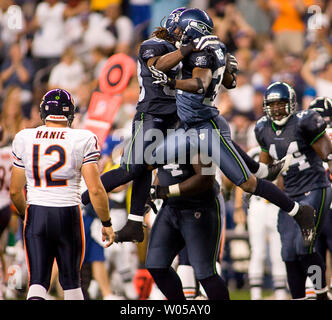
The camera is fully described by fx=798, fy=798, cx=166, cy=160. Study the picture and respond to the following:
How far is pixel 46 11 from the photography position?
13.7 m

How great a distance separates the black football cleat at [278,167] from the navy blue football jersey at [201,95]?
32.8 inches

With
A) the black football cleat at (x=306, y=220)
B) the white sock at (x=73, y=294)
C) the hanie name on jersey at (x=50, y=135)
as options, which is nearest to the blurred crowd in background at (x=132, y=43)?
the black football cleat at (x=306, y=220)

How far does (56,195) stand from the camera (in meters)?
6.06

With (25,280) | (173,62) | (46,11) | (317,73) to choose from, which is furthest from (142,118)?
(46,11)

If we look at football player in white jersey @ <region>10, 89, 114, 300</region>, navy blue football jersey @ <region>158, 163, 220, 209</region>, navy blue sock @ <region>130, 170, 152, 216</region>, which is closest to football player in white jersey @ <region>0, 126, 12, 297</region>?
navy blue sock @ <region>130, 170, 152, 216</region>

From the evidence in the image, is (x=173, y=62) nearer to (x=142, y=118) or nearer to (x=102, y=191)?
(x=142, y=118)

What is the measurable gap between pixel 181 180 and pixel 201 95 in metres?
0.76

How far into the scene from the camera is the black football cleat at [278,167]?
7019 mm

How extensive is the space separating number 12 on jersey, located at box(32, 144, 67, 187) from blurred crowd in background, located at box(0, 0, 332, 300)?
17.9 ft

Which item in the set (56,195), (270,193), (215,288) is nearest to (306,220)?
(270,193)

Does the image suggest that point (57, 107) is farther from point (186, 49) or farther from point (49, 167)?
point (186, 49)

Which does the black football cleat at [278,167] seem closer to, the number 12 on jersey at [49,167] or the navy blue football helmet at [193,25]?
the navy blue football helmet at [193,25]
